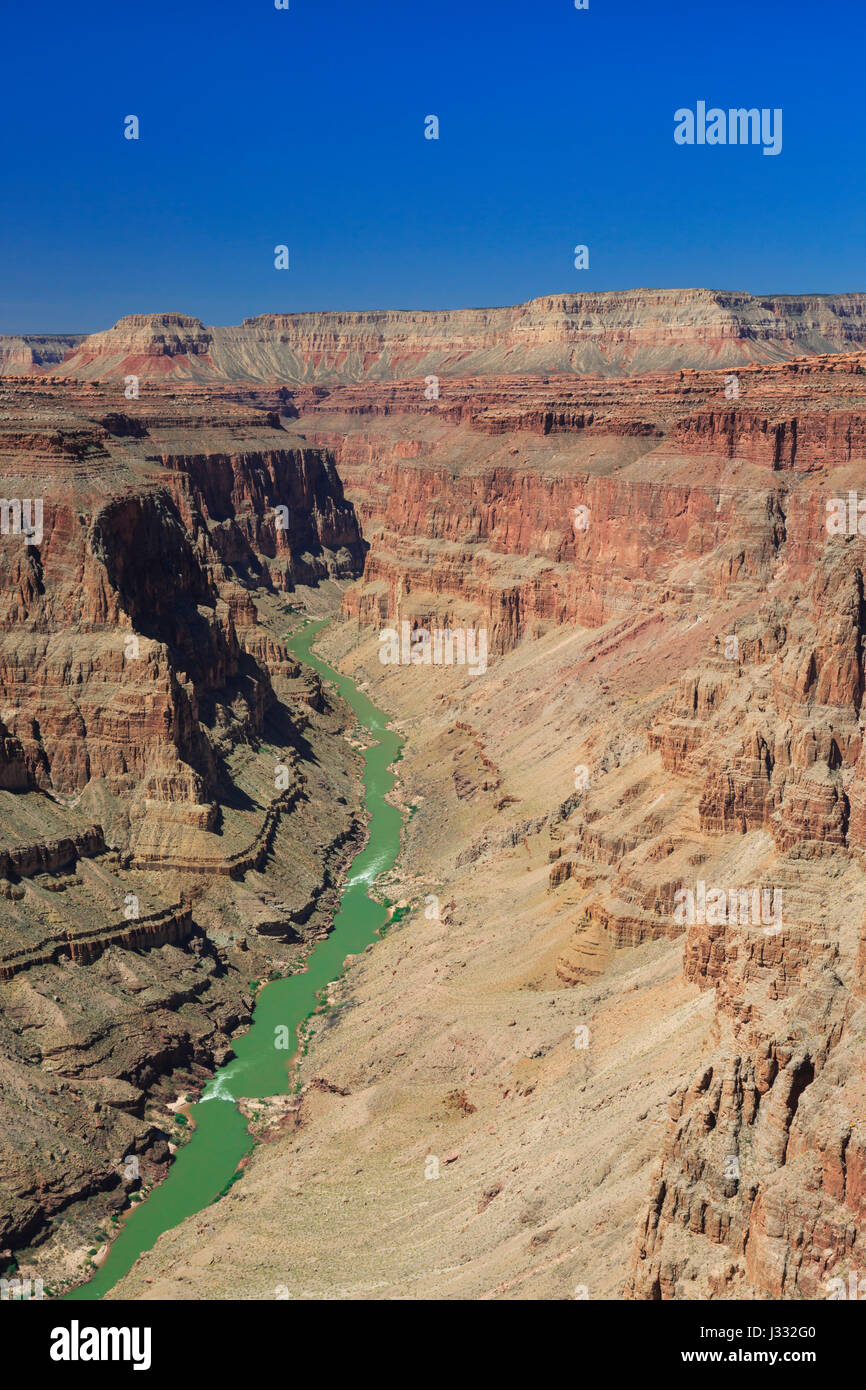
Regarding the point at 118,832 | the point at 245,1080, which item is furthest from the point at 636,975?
the point at 118,832

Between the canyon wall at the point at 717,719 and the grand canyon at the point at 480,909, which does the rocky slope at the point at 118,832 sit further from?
the canyon wall at the point at 717,719

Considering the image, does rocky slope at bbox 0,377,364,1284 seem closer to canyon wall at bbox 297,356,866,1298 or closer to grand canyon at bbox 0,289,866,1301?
grand canyon at bbox 0,289,866,1301

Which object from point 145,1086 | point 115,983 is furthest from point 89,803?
point 145,1086

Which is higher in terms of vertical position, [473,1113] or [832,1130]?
[832,1130]

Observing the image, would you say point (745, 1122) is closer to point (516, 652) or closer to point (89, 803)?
point (89, 803)

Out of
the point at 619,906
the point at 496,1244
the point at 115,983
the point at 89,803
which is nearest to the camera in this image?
the point at 496,1244

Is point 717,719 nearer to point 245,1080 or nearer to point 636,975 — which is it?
point 636,975

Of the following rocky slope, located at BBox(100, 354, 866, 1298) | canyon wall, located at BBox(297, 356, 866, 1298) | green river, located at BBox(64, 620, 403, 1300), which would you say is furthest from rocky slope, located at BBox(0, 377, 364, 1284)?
canyon wall, located at BBox(297, 356, 866, 1298)
